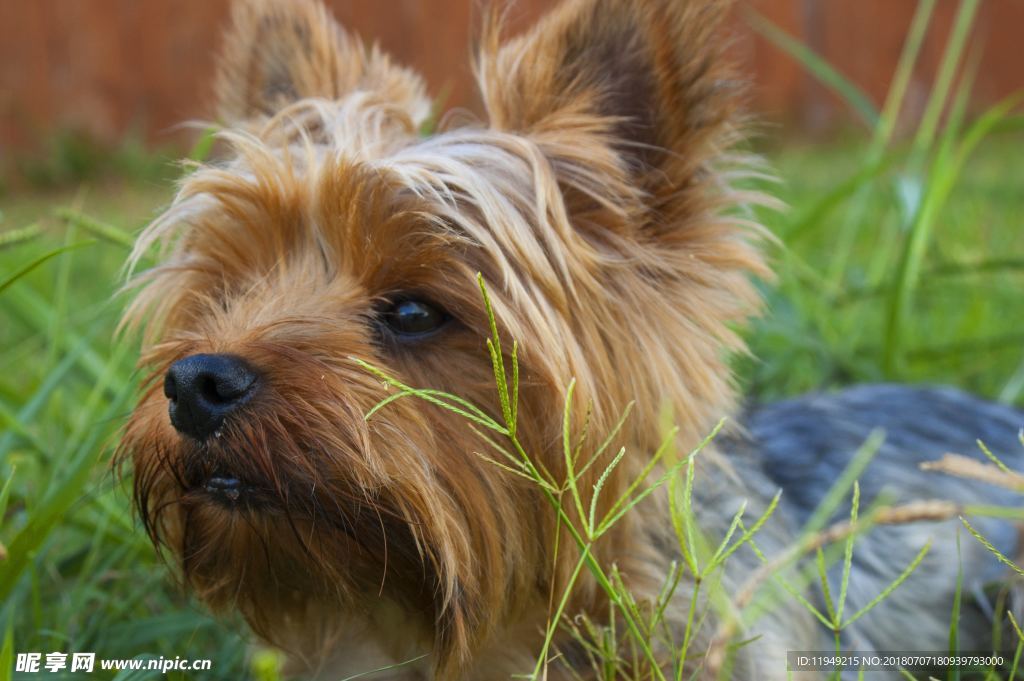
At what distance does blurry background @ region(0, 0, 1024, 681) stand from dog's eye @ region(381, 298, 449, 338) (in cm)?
70

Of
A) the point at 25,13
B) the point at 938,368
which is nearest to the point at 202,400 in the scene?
the point at 938,368

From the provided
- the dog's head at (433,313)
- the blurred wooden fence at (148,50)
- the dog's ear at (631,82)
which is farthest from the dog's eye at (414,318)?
the blurred wooden fence at (148,50)

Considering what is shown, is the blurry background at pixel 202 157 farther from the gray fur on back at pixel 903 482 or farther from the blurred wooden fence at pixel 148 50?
the gray fur on back at pixel 903 482

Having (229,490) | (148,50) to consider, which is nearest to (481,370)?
(229,490)

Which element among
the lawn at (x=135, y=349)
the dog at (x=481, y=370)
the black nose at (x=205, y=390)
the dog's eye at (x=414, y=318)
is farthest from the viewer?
the lawn at (x=135, y=349)

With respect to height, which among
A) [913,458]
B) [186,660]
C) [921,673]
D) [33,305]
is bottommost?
[921,673]

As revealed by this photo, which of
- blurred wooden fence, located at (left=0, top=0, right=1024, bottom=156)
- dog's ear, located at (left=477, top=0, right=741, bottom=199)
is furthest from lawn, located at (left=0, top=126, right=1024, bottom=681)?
blurred wooden fence, located at (left=0, top=0, right=1024, bottom=156)

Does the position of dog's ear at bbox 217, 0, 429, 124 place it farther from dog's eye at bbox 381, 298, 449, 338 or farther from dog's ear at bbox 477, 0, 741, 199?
dog's eye at bbox 381, 298, 449, 338

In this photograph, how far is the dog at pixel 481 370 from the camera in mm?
1969

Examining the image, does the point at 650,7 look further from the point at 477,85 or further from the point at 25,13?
the point at 25,13

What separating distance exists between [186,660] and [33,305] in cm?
176

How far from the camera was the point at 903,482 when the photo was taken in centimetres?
287

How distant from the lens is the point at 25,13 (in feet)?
35.3

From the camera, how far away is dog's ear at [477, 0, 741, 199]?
2.29m
